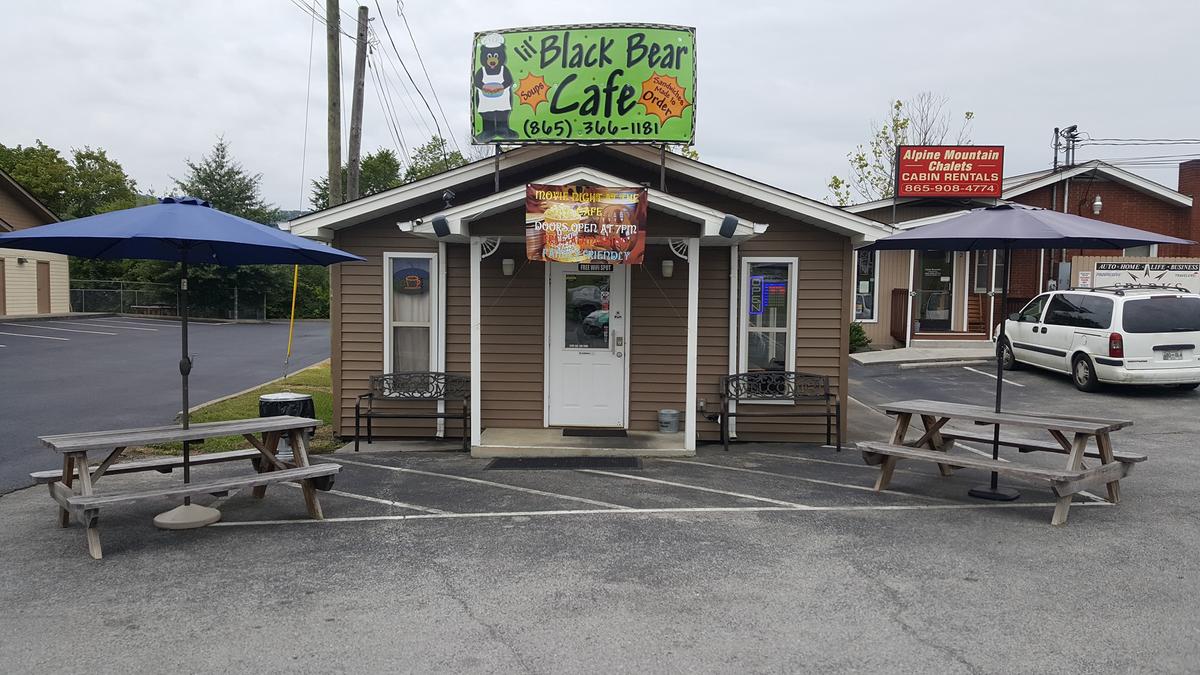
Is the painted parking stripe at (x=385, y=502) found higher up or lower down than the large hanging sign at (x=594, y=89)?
lower down

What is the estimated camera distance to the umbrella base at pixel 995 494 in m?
6.86

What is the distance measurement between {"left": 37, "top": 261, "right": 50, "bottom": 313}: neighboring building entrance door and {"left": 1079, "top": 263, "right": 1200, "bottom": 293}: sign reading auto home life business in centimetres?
3442

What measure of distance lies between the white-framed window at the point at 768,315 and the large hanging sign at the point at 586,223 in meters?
2.03

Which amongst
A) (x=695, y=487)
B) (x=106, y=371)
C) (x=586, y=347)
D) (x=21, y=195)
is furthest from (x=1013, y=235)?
(x=21, y=195)

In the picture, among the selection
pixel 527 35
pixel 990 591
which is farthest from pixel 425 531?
pixel 527 35

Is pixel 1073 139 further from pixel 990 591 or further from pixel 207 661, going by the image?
Answer: pixel 207 661

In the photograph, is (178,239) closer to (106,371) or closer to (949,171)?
(106,371)

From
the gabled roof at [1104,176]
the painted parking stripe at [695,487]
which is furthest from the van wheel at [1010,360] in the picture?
the painted parking stripe at [695,487]

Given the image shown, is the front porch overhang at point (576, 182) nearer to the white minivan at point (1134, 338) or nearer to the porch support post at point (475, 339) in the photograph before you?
the porch support post at point (475, 339)

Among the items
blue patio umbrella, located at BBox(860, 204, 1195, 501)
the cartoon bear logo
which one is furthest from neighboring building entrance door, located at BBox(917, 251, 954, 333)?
the cartoon bear logo

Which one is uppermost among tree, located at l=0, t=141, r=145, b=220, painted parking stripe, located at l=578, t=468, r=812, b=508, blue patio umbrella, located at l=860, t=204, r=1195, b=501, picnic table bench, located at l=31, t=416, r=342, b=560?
tree, located at l=0, t=141, r=145, b=220

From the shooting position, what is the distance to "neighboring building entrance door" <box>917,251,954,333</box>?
64.1 feet

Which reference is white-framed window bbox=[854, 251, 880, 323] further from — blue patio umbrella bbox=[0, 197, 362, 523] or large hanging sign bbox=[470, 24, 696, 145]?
blue patio umbrella bbox=[0, 197, 362, 523]

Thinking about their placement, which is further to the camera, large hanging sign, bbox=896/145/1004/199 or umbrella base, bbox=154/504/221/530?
large hanging sign, bbox=896/145/1004/199
